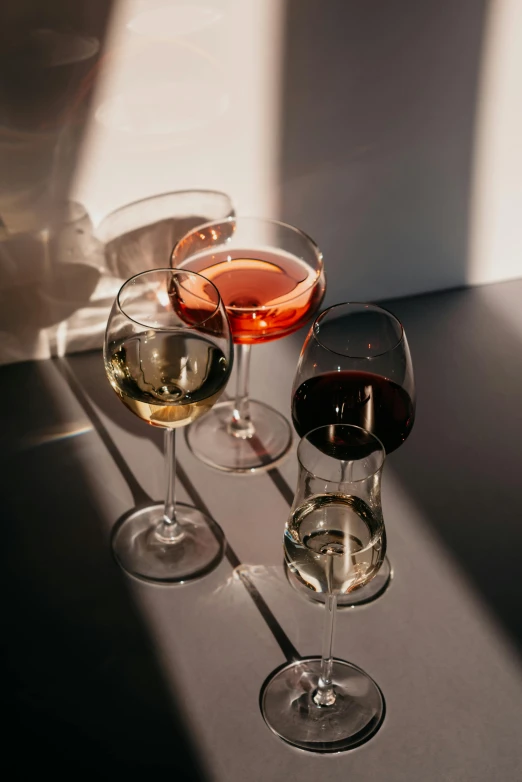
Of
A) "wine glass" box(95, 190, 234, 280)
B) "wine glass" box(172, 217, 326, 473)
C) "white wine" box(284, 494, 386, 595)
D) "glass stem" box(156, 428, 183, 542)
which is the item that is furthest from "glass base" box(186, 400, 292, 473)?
"white wine" box(284, 494, 386, 595)

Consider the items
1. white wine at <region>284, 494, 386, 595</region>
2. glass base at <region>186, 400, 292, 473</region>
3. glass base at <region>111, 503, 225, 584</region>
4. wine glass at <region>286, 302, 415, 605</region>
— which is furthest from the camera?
glass base at <region>186, 400, 292, 473</region>

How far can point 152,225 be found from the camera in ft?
4.20

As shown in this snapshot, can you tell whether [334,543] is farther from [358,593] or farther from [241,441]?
[241,441]

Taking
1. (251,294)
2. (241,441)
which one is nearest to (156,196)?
(251,294)

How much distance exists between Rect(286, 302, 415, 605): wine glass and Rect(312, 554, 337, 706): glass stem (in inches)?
7.1

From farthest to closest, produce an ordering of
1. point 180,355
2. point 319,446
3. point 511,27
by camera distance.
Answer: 1. point 511,27
2. point 180,355
3. point 319,446

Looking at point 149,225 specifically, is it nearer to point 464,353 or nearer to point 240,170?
point 240,170

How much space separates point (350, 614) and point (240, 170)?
0.57 meters

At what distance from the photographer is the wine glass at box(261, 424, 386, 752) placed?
846 millimetres

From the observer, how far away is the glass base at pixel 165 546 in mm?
1086

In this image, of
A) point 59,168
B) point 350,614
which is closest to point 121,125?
point 59,168

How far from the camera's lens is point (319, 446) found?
902 mm

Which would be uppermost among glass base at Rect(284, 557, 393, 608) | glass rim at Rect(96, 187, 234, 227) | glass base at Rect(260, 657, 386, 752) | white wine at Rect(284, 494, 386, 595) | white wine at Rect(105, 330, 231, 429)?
glass rim at Rect(96, 187, 234, 227)

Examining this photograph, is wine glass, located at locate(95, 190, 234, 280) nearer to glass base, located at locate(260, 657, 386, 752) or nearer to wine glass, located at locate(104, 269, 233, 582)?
wine glass, located at locate(104, 269, 233, 582)
